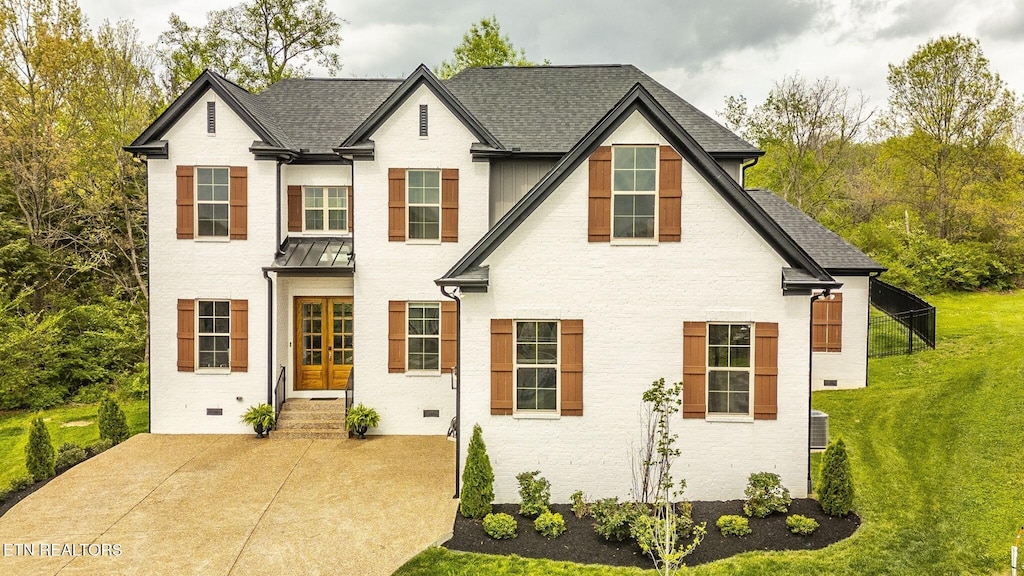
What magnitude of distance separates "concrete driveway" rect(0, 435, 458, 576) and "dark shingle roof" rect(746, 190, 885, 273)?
39.3ft

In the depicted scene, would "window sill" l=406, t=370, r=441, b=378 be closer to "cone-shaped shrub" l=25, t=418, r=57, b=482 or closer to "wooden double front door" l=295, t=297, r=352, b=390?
"wooden double front door" l=295, t=297, r=352, b=390

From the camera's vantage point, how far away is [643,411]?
9297 millimetres

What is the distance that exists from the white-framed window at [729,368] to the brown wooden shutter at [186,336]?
1208 centimetres

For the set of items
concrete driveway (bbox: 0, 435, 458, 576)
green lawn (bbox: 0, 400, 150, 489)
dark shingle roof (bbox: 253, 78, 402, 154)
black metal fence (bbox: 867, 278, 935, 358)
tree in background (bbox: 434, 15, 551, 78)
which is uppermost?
tree in background (bbox: 434, 15, 551, 78)

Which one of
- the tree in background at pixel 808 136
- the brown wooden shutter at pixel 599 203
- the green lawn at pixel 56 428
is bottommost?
the green lawn at pixel 56 428

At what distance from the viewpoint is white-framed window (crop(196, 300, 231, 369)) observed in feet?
43.8

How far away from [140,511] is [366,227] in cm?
722

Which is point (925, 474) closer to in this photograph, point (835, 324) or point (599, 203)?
point (835, 324)

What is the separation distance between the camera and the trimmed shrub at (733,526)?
8086 millimetres

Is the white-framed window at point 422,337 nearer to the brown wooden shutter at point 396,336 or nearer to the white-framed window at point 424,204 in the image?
the brown wooden shutter at point 396,336

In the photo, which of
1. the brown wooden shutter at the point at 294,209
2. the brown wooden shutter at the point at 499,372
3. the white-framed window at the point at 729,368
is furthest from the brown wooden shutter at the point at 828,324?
the brown wooden shutter at the point at 294,209

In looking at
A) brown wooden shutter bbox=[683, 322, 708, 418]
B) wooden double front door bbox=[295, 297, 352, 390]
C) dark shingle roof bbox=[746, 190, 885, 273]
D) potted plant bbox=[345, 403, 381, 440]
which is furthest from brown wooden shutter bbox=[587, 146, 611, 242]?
dark shingle roof bbox=[746, 190, 885, 273]

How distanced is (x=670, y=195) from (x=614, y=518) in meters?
5.43

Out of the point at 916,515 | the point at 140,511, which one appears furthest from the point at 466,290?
the point at 916,515
